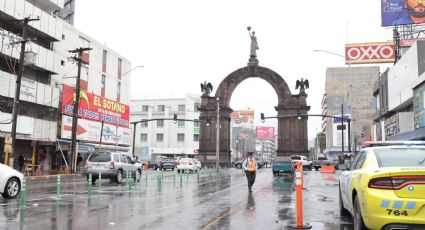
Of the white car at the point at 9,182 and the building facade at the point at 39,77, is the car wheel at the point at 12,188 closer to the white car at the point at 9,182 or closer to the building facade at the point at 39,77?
the white car at the point at 9,182

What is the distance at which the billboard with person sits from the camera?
45.2 meters

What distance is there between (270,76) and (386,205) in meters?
54.4

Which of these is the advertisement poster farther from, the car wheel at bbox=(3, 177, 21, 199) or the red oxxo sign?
the red oxxo sign

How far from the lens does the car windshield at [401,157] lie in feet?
24.1

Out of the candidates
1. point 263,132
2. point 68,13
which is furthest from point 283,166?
point 263,132

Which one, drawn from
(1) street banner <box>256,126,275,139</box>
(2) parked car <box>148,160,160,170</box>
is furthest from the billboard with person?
(1) street banner <box>256,126,275,139</box>

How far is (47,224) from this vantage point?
9.74m

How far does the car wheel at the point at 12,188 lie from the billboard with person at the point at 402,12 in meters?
40.8

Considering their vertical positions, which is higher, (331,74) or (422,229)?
(331,74)

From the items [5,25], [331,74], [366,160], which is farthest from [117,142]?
[331,74]

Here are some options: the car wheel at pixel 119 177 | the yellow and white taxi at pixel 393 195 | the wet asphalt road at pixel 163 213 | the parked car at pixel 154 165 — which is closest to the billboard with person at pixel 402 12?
the parked car at pixel 154 165

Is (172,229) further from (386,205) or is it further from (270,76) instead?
(270,76)

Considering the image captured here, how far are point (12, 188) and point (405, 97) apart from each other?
27.5 m

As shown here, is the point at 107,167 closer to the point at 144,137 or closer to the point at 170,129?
the point at 170,129
